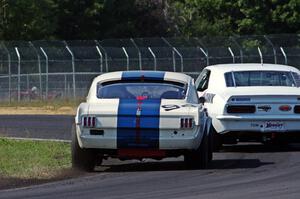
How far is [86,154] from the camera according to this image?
13.9 meters

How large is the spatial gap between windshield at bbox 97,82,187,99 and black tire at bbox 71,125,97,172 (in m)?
0.87

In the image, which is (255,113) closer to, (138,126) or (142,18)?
(138,126)

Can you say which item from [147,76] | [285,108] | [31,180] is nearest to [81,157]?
[31,180]

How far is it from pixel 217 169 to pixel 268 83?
12.4 ft

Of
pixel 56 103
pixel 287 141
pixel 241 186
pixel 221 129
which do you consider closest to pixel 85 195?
pixel 241 186

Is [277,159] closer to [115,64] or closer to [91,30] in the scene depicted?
[115,64]

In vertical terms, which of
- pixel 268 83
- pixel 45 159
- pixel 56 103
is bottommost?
pixel 56 103

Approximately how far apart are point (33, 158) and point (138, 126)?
3.06 meters

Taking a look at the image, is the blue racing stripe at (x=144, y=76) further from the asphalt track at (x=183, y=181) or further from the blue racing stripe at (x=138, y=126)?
the asphalt track at (x=183, y=181)

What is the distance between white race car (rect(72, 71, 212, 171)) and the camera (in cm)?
1340

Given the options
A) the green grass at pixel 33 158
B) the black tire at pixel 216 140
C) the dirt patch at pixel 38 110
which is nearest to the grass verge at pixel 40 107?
the dirt patch at pixel 38 110

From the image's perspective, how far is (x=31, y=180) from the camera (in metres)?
13.2

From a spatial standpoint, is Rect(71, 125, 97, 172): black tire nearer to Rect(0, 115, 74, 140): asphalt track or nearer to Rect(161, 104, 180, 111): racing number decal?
Rect(161, 104, 180, 111): racing number decal

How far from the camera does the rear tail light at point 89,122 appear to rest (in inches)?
532
